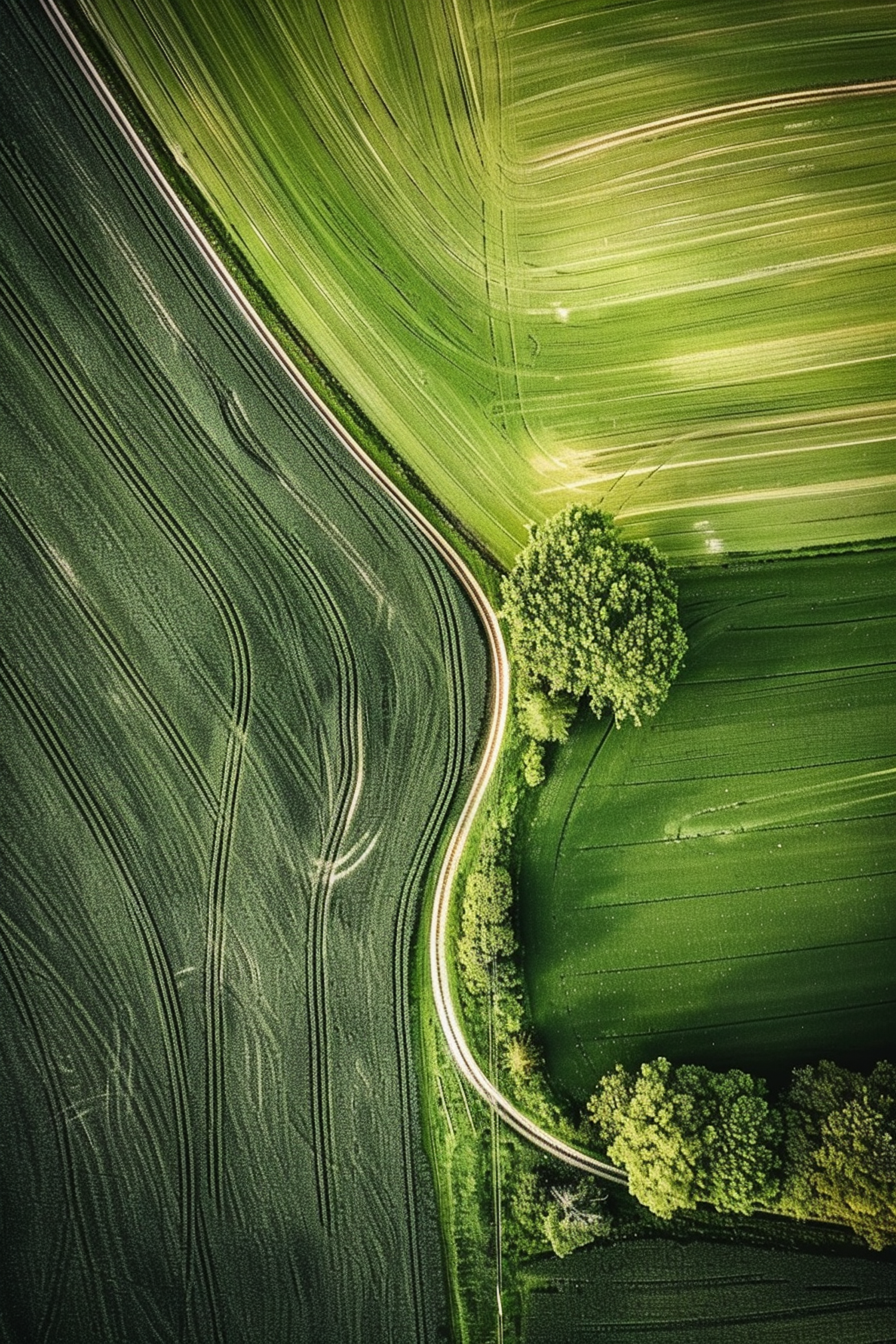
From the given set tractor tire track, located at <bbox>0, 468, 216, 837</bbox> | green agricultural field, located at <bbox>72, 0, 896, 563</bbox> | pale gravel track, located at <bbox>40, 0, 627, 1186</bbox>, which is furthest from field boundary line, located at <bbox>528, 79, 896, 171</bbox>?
tractor tire track, located at <bbox>0, 468, 216, 837</bbox>

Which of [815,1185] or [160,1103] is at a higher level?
[160,1103]

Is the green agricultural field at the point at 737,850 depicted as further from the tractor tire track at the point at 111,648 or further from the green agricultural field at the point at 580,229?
the tractor tire track at the point at 111,648

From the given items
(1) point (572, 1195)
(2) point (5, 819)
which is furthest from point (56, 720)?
(1) point (572, 1195)

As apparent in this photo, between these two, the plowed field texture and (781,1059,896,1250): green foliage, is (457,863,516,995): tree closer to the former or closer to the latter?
the plowed field texture

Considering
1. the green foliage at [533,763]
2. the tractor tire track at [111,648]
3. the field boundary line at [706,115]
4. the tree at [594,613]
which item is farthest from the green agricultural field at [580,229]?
the tractor tire track at [111,648]

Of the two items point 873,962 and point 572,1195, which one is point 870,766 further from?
point 572,1195

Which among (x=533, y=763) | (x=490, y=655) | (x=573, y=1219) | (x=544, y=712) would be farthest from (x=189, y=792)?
(x=573, y=1219)

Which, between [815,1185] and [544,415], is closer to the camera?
[815,1185]

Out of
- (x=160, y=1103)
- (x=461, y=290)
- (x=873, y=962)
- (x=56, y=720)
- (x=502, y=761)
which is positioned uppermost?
(x=461, y=290)
